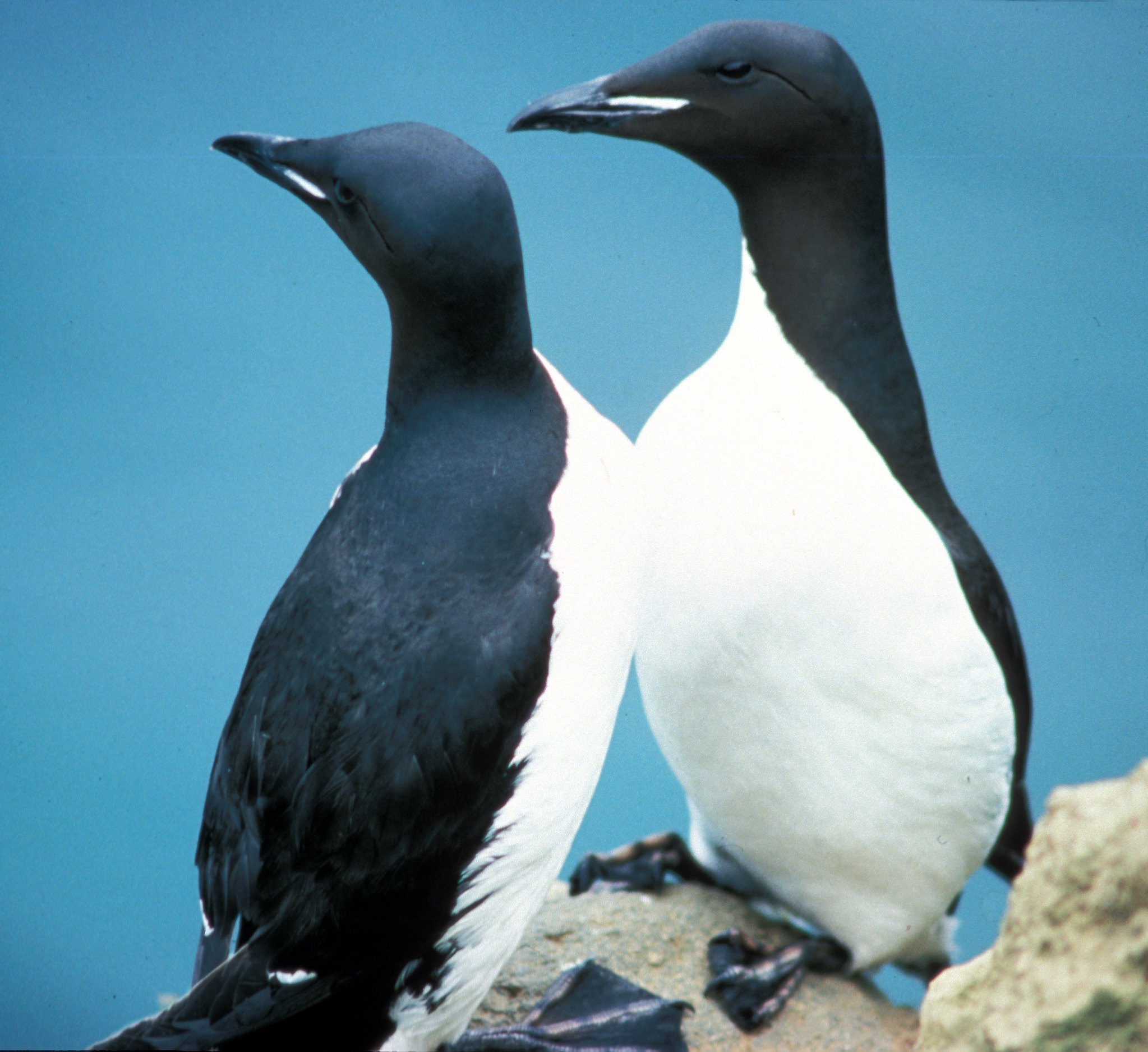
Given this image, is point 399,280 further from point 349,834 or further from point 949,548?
point 949,548

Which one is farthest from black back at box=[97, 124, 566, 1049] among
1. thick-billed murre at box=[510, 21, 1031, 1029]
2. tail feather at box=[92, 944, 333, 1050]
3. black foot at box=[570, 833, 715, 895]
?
black foot at box=[570, 833, 715, 895]

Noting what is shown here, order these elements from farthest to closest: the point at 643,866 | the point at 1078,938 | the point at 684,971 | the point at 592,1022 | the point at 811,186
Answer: the point at 643,866
the point at 684,971
the point at 811,186
the point at 592,1022
the point at 1078,938

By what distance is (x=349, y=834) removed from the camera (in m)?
1.71

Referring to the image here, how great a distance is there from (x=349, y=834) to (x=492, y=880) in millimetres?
224

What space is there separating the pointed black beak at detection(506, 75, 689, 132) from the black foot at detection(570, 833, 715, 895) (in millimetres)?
1474

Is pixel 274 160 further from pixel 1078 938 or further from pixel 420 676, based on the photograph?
pixel 1078 938

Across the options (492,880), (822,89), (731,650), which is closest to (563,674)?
(492,880)

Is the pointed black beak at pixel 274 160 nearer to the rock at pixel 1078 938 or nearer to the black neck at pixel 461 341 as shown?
the black neck at pixel 461 341

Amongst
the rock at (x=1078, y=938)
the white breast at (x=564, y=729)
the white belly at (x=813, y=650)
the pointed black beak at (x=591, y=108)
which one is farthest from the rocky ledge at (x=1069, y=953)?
the pointed black beak at (x=591, y=108)

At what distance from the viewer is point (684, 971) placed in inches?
96.6

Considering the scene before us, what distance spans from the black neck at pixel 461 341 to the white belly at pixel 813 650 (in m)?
0.45

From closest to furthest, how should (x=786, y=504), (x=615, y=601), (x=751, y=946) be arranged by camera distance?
(x=615, y=601) → (x=786, y=504) → (x=751, y=946)

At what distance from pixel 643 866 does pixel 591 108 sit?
5.01 ft

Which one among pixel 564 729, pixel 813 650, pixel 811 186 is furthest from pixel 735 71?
pixel 564 729
